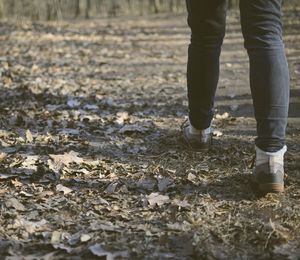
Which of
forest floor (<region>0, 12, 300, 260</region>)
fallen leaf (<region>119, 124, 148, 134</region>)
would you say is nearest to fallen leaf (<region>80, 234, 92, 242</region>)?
forest floor (<region>0, 12, 300, 260</region>)

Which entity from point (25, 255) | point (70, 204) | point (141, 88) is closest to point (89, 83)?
point (141, 88)

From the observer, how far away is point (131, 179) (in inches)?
120

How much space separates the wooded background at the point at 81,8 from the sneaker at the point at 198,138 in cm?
1972

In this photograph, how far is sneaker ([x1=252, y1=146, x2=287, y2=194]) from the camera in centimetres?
253

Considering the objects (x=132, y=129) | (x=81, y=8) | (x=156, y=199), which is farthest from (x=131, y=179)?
(x=81, y=8)

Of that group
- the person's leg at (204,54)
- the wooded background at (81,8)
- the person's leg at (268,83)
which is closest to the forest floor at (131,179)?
the person's leg at (268,83)

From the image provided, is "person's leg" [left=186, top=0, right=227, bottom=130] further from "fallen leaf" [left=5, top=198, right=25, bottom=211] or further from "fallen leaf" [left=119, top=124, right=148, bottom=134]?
"fallen leaf" [left=5, top=198, right=25, bottom=211]

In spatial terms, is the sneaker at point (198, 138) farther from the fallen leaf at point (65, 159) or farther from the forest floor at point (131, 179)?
the fallen leaf at point (65, 159)

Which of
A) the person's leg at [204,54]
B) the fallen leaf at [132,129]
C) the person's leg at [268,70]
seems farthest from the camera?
the fallen leaf at [132,129]

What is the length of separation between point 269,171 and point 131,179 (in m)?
0.91

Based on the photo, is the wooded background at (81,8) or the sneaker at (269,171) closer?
the sneaker at (269,171)

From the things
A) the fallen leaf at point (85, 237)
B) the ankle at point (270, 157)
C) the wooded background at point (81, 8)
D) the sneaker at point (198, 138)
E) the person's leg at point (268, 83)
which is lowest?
the fallen leaf at point (85, 237)

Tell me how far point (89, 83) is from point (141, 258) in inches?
201

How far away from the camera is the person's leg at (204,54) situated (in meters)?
2.97
